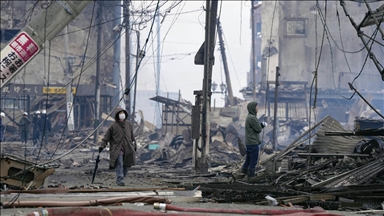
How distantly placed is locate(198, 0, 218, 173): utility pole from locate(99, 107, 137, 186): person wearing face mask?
5.77m

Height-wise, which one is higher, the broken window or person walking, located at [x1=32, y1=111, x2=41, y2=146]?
the broken window

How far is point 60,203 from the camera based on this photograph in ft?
29.7

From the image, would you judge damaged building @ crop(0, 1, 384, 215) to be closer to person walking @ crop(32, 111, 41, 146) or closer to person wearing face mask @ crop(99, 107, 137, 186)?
person wearing face mask @ crop(99, 107, 137, 186)

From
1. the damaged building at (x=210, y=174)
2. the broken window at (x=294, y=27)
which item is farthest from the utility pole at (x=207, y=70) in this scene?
the broken window at (x=294, y=27)

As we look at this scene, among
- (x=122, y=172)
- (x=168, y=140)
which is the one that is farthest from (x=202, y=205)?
(x=168, y=140)

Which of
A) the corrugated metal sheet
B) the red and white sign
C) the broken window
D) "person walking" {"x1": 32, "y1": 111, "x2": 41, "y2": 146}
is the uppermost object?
the broken window

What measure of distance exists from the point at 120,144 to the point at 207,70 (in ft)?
21.2

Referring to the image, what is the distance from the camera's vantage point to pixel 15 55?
9.71 metres

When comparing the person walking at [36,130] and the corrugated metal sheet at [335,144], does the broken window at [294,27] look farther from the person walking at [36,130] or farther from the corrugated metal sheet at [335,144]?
the corrugated metal sheet at [335,144]

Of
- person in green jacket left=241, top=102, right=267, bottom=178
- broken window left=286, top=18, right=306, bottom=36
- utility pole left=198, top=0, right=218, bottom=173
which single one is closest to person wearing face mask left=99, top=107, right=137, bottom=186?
person in green jacket left=241, top=102, right=267, bottom=178

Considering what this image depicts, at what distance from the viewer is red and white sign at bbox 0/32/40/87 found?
959 centimetres

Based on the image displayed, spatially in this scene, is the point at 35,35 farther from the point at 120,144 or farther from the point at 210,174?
the point at 210,174

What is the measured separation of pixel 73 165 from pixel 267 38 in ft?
174

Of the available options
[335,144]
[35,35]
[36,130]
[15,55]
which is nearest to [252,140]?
[335,144]
